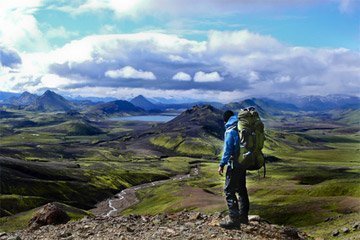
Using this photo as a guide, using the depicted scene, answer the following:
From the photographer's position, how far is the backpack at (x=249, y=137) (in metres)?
27.0

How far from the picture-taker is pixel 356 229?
51906 millimetres

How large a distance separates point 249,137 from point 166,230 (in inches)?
318

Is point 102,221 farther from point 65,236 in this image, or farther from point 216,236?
point 216,236

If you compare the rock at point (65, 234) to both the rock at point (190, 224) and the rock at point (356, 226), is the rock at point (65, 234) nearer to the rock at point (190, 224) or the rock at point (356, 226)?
the rock at point (190, 224)

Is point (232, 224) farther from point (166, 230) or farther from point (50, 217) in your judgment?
point (50, 217)

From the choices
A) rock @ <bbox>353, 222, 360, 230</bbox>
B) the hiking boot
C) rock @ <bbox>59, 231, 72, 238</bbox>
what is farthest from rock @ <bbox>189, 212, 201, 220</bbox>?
rock @ <bbox>353, 222, 360, 230</bbox>

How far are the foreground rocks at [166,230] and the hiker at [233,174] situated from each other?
1.00m

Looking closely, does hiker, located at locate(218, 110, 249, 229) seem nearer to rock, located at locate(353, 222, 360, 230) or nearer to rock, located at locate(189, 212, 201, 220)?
rock, located at locate(189, 212, 201, 220)

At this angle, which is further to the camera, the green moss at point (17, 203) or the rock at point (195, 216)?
the green moss at point (17, 203)

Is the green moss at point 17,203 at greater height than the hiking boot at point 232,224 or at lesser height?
lesser

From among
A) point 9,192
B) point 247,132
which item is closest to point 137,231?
point 247,132

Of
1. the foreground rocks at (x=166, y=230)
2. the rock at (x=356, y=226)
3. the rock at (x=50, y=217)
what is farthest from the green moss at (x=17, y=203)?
the foreground rocks at (x=166, y=230)

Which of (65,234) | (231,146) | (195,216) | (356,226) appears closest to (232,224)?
(231,146)

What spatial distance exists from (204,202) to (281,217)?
3419cm
